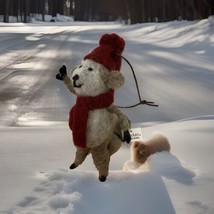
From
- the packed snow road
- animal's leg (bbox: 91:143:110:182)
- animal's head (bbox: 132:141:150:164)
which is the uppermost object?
animal's leg (bbox: 91:143:110:182)

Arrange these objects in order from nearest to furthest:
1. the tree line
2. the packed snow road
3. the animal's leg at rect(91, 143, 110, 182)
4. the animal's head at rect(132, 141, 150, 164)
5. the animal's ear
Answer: the animal's ear
the animal's leg at rect(91, 143, 110, 182)
the animal's head at rect(132, 141, 150, 164)
the packed snow road
the tree line

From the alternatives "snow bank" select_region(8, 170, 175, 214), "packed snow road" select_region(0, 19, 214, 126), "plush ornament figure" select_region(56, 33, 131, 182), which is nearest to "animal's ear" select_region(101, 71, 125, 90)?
"plush ornament figure" select_region(56, 33, 131, 182)

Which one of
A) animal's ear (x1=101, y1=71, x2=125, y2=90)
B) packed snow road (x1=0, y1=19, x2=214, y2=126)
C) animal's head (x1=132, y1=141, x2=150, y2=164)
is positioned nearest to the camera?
animal's ear (x1=101, y1=71, x2=125, y2=90)

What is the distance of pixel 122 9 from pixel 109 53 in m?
68.1

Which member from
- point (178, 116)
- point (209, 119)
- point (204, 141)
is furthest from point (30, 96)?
point (204, 141)

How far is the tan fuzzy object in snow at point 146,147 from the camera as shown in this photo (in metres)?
2.82

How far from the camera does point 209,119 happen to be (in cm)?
479

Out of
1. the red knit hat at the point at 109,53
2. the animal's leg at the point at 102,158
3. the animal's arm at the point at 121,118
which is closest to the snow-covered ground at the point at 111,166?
the animal's leg at the point at 102,158

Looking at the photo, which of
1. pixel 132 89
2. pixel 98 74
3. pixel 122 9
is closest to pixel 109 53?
pixel 98 74

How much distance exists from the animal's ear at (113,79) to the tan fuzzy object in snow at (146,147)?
618 millimetres

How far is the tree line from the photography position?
102 feet

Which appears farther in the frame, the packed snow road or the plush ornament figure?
the packed snow road

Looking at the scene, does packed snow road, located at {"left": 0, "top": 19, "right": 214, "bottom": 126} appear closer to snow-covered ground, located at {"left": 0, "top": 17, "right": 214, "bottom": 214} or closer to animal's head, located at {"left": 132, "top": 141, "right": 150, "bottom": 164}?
snow-covered ground, located at {"left": 0, "top": 17, "right": 214, "bottom": 214}

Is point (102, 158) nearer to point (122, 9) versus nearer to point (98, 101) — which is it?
point (98, 101)
